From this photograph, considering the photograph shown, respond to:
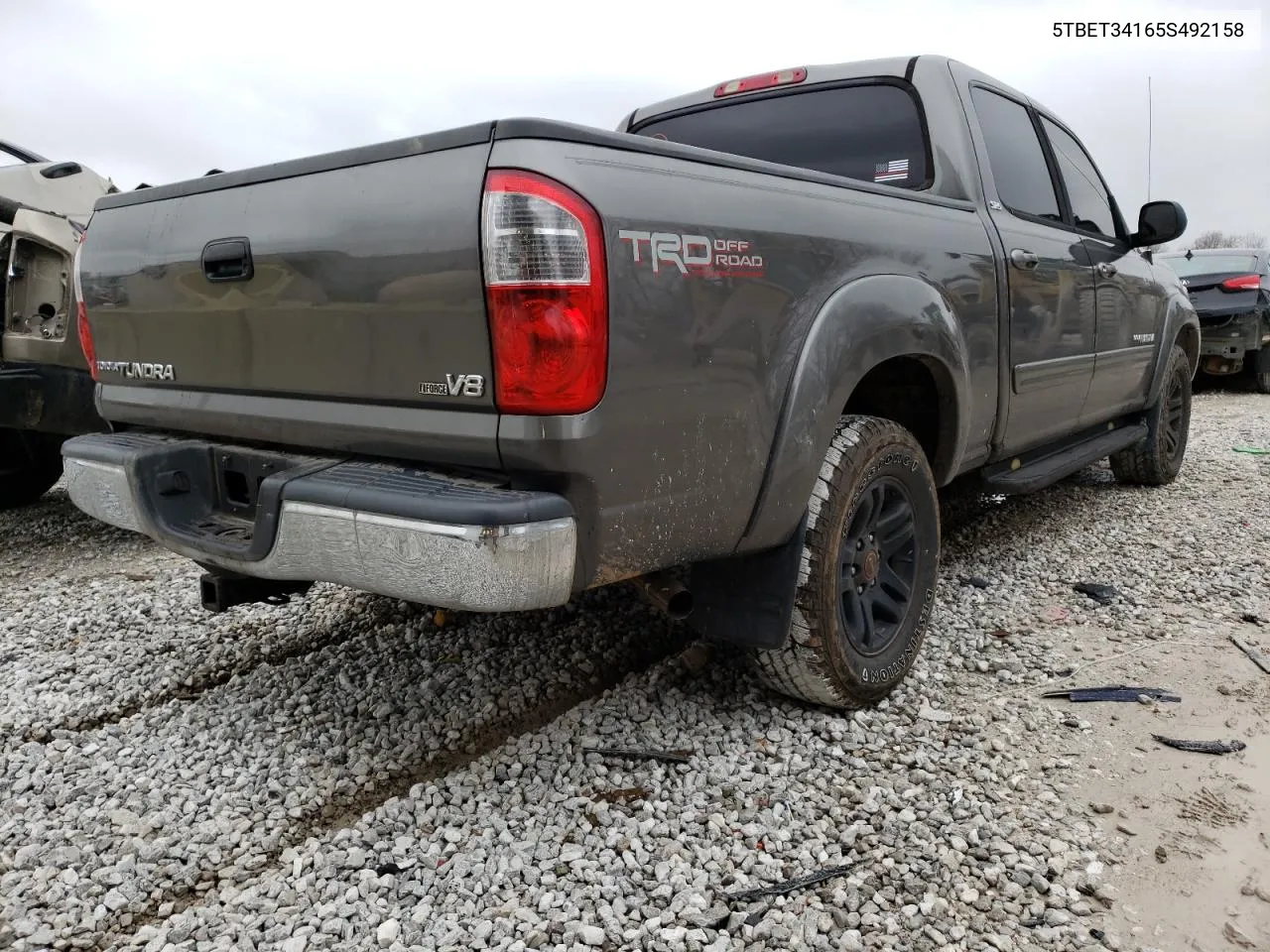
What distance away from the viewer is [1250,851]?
210cm

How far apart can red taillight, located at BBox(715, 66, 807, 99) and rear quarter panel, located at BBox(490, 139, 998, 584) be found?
48.5 inches

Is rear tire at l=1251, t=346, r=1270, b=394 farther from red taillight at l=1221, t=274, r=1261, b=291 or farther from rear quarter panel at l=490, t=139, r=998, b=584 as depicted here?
rear quarter panel at l=490, t=139, r=998, b=584

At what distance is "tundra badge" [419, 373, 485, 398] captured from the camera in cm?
190

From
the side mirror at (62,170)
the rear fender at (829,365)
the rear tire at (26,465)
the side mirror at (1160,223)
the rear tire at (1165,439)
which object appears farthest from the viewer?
the rear tire at (1165,439)

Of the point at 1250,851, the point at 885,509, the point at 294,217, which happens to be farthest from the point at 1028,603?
the point at 294,217

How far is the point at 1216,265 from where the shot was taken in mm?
10812

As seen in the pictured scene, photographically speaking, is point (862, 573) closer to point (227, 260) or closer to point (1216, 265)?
point (227, 260)

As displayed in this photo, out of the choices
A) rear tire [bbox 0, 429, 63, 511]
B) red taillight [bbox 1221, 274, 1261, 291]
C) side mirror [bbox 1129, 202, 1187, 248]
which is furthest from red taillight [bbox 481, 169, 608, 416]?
red taillight [bbox 1221, 274, 1261, 291]

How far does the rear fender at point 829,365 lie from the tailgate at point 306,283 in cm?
75

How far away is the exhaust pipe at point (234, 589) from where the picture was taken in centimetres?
266

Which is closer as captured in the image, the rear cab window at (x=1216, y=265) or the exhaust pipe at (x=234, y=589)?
the exhaust pipe at (x=234, y=589)

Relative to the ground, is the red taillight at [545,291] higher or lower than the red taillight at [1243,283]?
higher

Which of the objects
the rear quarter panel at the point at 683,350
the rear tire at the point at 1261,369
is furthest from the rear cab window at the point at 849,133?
the rear tire at the point at 1261,369

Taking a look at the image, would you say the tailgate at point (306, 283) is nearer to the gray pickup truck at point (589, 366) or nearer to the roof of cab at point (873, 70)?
the gray pickup truck at point (589, 366)
